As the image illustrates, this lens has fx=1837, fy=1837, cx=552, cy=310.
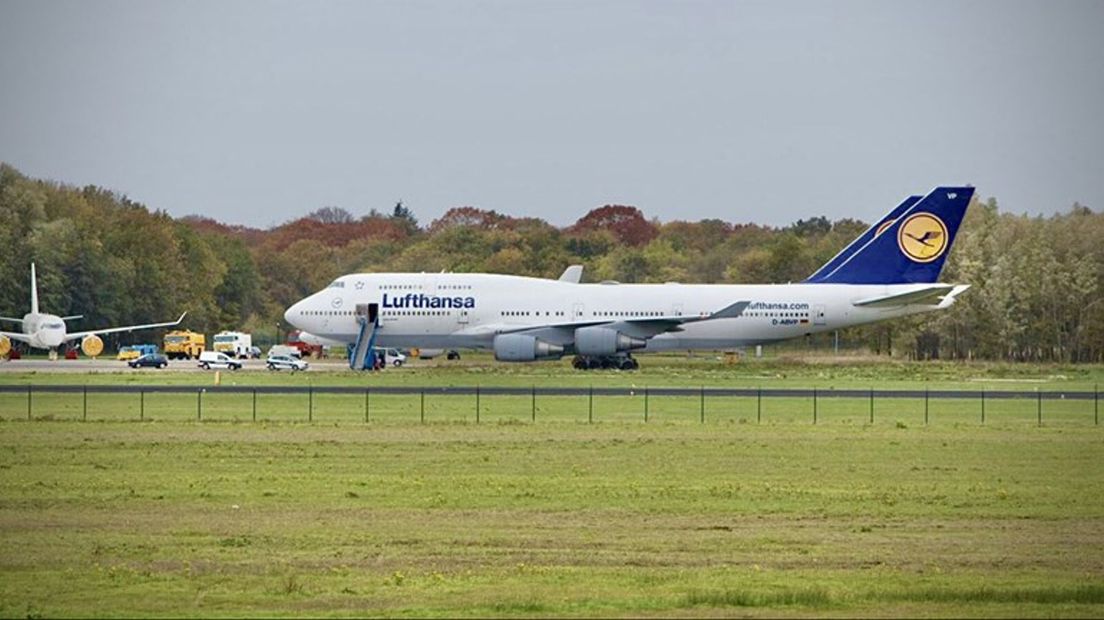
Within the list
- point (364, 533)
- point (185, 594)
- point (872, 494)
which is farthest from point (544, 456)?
point (185, 594)

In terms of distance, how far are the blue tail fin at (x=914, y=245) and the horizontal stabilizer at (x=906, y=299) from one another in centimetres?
245

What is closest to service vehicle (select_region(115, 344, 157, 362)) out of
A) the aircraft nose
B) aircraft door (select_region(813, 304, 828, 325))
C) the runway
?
the runway

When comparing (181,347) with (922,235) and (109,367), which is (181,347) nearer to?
(109,367)

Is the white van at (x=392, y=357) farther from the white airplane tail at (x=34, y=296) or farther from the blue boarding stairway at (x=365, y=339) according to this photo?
the white airplane tail at (x=34, y=296)

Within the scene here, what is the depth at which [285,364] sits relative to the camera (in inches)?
3565

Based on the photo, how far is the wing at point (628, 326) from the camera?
92312mm

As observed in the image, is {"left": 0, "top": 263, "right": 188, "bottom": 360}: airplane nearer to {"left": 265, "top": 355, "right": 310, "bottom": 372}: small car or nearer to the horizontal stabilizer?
{"left": 265, "top": 355, "right": 310, "bottom": 372}: small car

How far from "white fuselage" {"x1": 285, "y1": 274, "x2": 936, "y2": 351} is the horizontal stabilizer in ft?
1.04

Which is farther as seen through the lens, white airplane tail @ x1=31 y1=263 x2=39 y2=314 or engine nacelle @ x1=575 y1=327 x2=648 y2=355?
white airplane tail @ x1=31 y1=263 x2=39 y2=314

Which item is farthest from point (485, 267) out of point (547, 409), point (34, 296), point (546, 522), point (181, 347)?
point (546, 522)

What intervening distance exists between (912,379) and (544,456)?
40528mm

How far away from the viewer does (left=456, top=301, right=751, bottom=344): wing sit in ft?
303

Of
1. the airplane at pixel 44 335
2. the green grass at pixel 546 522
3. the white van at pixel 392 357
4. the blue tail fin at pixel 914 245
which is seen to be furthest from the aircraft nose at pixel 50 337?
the green grass at pixel 546 522

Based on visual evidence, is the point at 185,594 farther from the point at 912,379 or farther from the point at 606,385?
the point at 912,379
